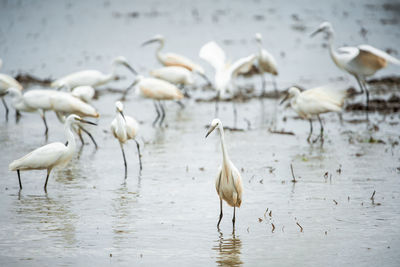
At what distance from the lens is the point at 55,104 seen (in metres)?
11.5

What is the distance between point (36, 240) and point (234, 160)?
169 inches

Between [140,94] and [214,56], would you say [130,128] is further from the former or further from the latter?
[214,56]

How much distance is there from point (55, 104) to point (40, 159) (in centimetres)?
380

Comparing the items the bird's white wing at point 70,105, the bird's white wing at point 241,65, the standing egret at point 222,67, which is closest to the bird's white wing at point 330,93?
the bird's white wing at point 241,65

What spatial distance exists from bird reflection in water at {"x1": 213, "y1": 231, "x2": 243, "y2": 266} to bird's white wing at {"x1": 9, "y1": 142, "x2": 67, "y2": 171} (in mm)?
2666

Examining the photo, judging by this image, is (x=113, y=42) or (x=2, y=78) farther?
(x=113, y=42)

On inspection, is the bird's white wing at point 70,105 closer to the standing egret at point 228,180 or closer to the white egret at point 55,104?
the white egret at point 55,104

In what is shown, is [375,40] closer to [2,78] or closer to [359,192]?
[2,78]

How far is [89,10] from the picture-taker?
106 ft

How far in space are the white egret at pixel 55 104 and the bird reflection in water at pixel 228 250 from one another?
18.2 feet

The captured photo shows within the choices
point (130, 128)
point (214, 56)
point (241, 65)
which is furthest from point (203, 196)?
point (214, 56)

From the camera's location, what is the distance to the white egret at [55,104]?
11.3m

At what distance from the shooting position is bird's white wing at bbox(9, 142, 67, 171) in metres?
7.85

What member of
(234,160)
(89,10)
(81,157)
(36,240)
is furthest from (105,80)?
(89,10)
